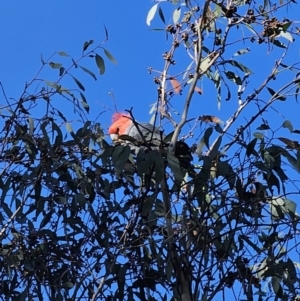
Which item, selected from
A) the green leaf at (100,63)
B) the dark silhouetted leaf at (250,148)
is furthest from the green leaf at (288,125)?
the green leaf at (100,63)

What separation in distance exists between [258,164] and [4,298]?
0.75 metres

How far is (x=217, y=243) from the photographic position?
6.29 feet

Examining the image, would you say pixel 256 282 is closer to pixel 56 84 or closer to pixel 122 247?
pixel 122 247

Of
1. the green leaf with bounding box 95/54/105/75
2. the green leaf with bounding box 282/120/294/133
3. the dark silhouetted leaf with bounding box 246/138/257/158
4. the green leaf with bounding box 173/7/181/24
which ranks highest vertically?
the green leaf with bounding box 173/7/181/24

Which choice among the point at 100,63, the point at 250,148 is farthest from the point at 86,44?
the point at 250,148

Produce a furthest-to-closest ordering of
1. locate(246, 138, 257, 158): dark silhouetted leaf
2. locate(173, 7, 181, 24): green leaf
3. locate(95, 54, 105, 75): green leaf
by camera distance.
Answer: locate(173, 7, 181, 24): green leaf, locate(95, 54, 105, 75): green leaf, locate(246, 138, 257, 158): dark silhouetted leaf

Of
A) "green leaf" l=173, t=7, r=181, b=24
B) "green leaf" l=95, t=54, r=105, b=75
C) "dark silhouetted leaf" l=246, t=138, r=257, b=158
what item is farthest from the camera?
"green leaf" l=173, t=7, r=181, b=24

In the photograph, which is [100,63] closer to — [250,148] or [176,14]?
[176,14]

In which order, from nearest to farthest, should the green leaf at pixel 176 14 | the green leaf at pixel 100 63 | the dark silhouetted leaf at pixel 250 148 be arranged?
the dark silhouetted leaf at pixel 250 148 → the green leaf at pixel 100 63 → the green leaf at pixel 176 14

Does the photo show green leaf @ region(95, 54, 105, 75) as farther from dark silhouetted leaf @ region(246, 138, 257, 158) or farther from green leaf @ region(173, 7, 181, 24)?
dark silhouetted leaf @ region(246, 138, 257, 158)

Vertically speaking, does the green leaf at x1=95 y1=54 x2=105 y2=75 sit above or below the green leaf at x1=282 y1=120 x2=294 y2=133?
above

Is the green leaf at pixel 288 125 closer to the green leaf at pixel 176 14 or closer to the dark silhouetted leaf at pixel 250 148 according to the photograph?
the dark silhouetted leaf at pixel 250 148

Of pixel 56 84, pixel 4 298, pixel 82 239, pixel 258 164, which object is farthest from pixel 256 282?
pixel 56 84

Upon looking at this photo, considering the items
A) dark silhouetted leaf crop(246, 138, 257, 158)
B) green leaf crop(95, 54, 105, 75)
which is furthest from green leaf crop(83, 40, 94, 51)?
dark silhouetted leaf crop(246, 138, 257, 158)
